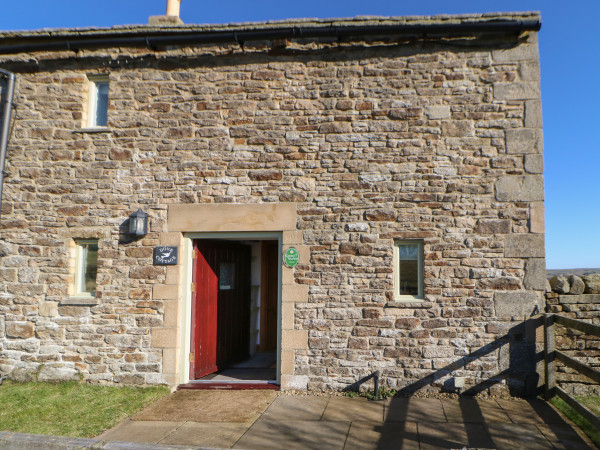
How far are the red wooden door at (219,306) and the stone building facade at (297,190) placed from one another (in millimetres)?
224

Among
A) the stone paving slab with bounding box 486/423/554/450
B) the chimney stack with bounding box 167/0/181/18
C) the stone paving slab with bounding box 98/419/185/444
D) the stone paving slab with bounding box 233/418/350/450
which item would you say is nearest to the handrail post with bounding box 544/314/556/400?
the stone paving slab with bounding box 486/423/554/450

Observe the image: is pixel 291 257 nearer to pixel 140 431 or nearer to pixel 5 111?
pixel 140 431

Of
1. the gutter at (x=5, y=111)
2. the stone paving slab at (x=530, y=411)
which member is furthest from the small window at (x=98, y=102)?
the stone paving slab at (x=530, y=411)

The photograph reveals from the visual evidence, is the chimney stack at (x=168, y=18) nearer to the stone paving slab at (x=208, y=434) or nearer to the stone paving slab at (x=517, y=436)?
the stone paving slab at (x=208, y=434)

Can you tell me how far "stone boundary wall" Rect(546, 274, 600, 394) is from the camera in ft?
19.5

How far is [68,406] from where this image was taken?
5672 millimetres

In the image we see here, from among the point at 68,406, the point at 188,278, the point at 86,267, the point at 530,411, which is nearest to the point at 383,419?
the point at 530,411

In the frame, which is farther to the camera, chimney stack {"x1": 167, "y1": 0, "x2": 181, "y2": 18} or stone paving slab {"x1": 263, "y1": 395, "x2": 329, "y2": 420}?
chimney stack {"x1": 167, "y1": 0, "x2": 181, "y2": 18}

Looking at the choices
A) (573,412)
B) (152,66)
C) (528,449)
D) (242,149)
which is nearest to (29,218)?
(152,66)

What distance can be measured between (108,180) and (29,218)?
1.34 m

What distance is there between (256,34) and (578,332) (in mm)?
5929

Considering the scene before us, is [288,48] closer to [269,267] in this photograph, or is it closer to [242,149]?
[242,149]

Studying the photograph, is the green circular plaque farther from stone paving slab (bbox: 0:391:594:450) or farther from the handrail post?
the handrail post

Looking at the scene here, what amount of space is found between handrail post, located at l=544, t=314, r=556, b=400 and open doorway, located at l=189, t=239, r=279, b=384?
3.68 m
